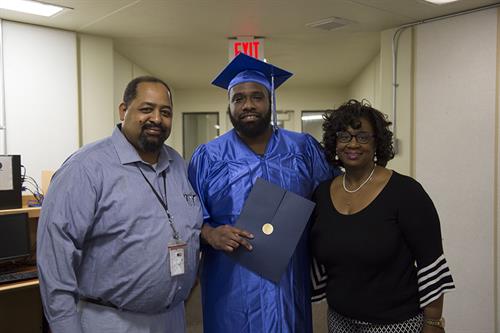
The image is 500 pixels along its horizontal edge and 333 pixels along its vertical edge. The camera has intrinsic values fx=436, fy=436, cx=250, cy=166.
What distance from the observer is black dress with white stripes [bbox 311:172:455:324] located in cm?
149

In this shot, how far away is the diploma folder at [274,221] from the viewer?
1.64m

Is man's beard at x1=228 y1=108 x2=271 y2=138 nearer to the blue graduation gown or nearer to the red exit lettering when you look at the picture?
the blue graduation gown

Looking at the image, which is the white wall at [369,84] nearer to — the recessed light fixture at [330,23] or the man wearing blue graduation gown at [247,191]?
the recessed light fixture at [330,23]

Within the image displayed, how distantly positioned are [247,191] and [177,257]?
40 centimetres

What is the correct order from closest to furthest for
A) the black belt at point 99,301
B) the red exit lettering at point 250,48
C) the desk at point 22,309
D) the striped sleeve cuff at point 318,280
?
the black belt at point 99,301, the striped sleeve cuff at point 318,280, the desk at point 22,309, the red exit lettering at point 250,48

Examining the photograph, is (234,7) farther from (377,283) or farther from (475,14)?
(377,283)

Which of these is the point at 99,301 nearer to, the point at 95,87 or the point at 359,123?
the point at 359,123

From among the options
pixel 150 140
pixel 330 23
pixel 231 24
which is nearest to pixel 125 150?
pixel 150 140

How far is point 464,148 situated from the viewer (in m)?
3.56

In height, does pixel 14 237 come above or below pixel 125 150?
below

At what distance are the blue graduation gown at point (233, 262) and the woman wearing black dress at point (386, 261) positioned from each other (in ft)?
0.64

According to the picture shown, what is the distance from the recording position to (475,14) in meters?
3.47

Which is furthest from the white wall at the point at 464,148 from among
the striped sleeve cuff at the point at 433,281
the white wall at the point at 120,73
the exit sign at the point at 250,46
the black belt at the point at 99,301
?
the white wall at the point at 120,73

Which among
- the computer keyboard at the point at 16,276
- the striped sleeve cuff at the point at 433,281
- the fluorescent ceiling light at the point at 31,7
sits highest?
the fluorescent ceiling light at the point at 31,7
